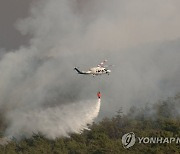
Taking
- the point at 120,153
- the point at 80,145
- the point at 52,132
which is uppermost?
the point at 52,132

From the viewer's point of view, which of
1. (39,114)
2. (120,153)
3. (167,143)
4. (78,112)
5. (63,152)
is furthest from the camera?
(39,114)

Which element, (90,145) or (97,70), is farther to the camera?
(90,145)

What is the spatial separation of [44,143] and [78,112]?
17.0 metres

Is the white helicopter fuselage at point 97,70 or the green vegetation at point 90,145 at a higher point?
the white helicopter fuselage at point 97,70

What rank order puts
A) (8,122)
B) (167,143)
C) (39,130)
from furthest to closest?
(8,122) < (39,130) < (167,143)

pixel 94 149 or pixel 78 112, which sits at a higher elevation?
pixel 78 112

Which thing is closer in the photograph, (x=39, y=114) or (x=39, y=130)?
(x=39, y=130)

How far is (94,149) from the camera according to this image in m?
122

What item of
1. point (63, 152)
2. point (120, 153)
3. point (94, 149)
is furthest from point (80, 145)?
point (120, 153)

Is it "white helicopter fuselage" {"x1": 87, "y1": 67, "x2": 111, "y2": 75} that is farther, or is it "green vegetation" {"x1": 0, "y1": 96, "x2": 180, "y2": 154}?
"white helicopter fuselage" {"x1": 87, "y1": 67, "x2": 111, "y2": 75}

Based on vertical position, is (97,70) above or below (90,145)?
above

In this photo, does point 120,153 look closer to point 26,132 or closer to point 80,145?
point 80,145

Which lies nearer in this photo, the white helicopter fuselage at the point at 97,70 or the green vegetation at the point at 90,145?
the green vegetation at the point at 90,145

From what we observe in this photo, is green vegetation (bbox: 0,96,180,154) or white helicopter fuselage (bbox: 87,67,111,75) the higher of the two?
white helicopter fuselage (bbox: 87,67,111,75)
